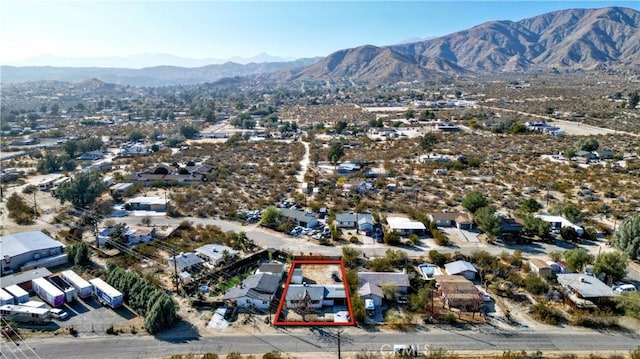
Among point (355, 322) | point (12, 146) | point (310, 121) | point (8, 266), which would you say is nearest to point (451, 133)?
point (310, 121)

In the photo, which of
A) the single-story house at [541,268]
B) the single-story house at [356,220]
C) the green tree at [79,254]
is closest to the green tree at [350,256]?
the single-story house at [356,220]

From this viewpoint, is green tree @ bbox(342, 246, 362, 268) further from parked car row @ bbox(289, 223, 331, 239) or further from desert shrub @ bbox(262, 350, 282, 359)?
desert shrub @ bbox(262, 350, 282, 359)

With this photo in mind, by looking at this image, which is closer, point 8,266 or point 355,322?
point 355,322

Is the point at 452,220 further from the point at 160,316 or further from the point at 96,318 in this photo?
the point at 96,318

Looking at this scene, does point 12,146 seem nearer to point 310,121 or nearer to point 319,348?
point 310,121

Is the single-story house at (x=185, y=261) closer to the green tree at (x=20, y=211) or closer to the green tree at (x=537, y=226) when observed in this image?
the green tree at (x=20, y=211)

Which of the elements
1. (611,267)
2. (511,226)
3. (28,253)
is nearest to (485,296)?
(611,267)
